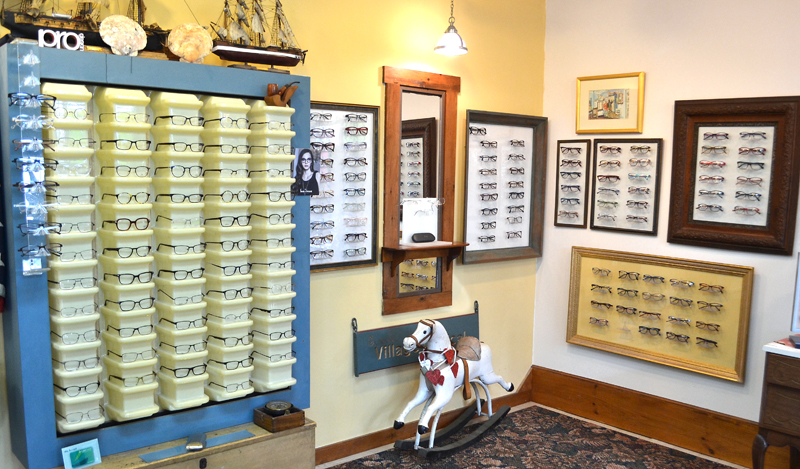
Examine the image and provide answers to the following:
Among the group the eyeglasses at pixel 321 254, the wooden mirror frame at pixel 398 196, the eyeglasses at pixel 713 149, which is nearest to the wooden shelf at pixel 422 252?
the wooden mirror frame at pixel 398 196

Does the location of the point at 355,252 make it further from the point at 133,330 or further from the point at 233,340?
the point at 133,330

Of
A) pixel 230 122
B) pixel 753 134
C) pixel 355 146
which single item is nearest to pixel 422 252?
pixel 355 146

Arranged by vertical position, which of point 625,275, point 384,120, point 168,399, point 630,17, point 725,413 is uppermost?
point 630,17

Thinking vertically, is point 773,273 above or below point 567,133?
below

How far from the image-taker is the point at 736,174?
13.1ft

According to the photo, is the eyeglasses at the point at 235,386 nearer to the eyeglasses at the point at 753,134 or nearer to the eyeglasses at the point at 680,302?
the eyeglasses at the point at 680,302

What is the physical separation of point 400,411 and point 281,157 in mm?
2108

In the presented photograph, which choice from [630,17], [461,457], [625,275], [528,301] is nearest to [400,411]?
[461,457]

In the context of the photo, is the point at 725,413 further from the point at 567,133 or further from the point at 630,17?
the point at 630,17

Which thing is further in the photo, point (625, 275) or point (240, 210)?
point (625, 275)

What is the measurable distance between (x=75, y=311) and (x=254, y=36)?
1.56 metres

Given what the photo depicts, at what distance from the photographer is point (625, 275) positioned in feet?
14.9

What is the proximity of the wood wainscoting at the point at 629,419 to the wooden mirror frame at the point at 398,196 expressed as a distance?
869 millimetres

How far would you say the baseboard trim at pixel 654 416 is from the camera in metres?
3.98
